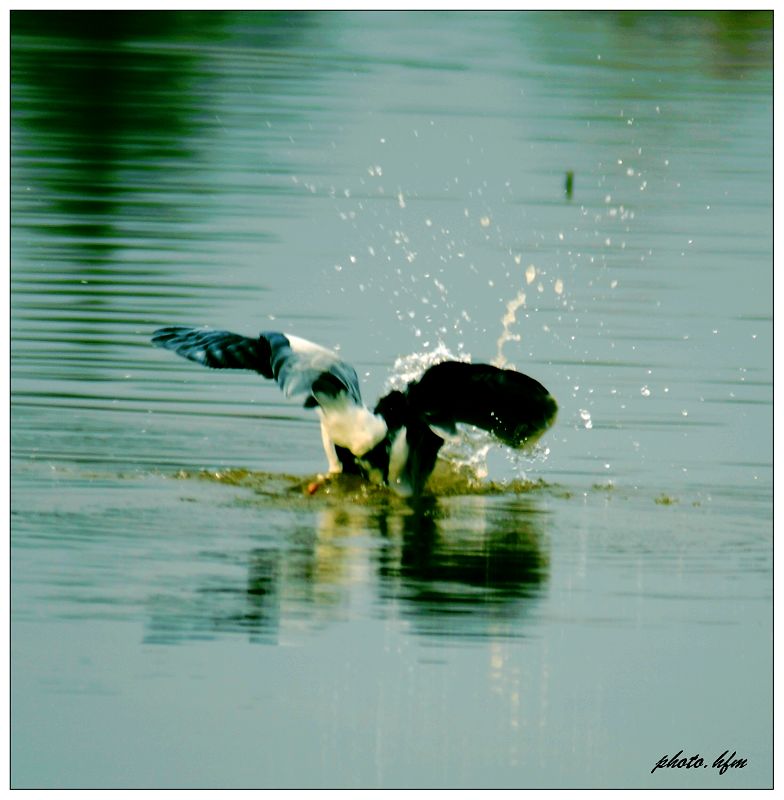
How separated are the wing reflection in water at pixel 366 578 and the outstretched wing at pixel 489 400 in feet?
0.68

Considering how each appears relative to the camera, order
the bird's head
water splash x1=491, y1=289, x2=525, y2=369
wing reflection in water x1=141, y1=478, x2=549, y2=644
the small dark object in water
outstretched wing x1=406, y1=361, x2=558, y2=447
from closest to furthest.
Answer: wing reflection in water x1=141, y1=478, x2=549, y2=644 < outstretched wing x1=406, y1=361, x2=558, y2=447 < the bird's head < water splash x1=491, y1=289, x2=525, y2=369 < the small dark object in water

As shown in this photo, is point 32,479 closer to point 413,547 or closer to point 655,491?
point 413,547

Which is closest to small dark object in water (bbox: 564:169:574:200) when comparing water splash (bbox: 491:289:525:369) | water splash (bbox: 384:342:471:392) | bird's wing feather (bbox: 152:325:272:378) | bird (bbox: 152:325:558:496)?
water splash (bbox: 491:289:525:369)

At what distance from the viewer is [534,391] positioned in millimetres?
3367

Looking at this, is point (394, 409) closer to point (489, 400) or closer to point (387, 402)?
point (387, 402)

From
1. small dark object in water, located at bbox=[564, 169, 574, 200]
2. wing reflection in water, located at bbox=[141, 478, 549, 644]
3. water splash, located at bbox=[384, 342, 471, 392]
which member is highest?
small dark object in water, located at bbox=[564, 169, 574, 200]

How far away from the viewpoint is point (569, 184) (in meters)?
4.01

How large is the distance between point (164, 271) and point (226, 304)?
230 mm

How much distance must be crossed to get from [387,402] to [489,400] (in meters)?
0.31

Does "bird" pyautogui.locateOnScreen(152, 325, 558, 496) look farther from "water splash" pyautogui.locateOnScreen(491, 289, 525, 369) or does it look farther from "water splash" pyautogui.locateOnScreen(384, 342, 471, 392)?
"water splash" pyautogui.locateOnScreen(491, 289, 525, 369)

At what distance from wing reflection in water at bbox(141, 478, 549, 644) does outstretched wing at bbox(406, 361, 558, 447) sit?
21cm

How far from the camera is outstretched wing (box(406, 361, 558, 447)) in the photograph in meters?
3.37

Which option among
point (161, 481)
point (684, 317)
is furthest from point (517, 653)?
point (684, 317)

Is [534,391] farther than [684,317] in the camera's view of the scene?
No
